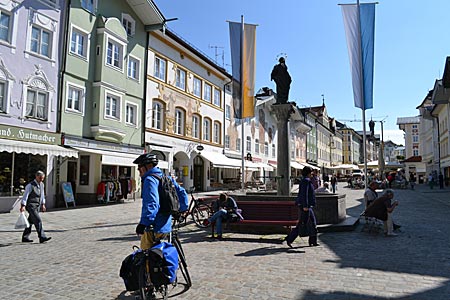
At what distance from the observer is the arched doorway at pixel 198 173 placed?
30.3m

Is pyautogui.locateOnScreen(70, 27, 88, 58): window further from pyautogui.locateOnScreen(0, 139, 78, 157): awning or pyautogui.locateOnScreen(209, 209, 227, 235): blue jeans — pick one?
pyautogui.locateOnScreen(209, 209, 227, 235): blue jeans

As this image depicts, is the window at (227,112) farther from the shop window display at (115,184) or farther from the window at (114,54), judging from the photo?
the window at (114,54)

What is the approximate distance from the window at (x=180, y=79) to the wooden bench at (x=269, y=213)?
18.3 meters

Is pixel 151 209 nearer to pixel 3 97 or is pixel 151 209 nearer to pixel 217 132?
pixel 3 97

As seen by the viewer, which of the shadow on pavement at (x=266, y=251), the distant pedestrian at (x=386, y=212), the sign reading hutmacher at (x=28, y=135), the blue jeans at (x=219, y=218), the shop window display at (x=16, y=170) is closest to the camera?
the shadow on pavement at (x=266, y=251)

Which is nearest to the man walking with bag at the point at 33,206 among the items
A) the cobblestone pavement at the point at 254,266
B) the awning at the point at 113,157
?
the cobblestone pavement at the point at 254,266

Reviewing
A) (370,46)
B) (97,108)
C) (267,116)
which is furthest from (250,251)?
(267,116)

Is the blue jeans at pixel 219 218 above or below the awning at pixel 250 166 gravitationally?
below

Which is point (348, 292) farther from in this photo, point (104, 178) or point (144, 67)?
point (144, 67)

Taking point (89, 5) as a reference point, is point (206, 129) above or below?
below

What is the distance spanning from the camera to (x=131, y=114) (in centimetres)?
2280

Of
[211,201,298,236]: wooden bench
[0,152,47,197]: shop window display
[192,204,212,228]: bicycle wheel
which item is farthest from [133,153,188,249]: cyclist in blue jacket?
[0,152,47,197]: shop window display

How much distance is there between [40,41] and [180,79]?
11873 mm

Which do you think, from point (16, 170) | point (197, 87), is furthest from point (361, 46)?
point (197, 87)
